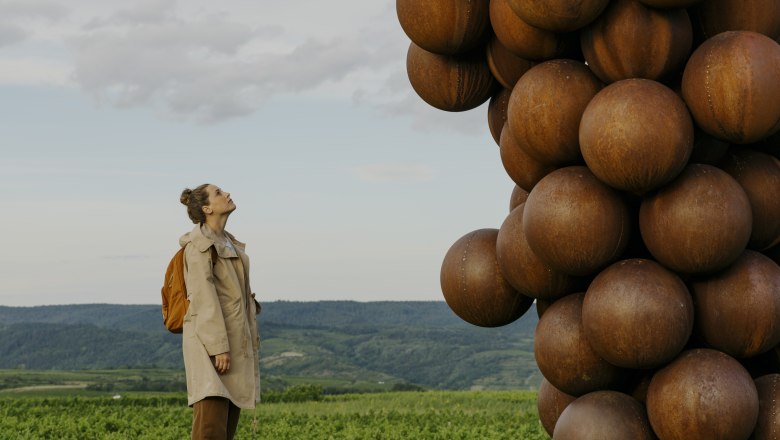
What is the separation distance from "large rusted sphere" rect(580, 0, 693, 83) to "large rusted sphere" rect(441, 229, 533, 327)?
2.75 ft

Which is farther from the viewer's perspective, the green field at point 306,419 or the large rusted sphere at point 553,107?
the green field at point 306,419

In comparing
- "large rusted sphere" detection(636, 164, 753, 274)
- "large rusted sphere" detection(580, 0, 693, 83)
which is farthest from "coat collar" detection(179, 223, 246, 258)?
"large rusted sphere" detection(636, 164, 753, 274)

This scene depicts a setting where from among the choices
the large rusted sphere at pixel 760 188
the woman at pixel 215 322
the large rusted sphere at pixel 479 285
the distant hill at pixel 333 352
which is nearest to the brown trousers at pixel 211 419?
the woman at pixel 215 322

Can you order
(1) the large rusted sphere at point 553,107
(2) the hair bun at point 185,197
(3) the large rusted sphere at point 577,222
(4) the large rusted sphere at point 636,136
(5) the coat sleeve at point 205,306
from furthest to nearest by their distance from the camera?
1. (2) the hair bun at point 185,197
2. (5) the coat sleeve at point 205,306
3. (1) the large rusted sphere at point 553,107
4. (3) the large rusted sphere at point 577,222
5. (4) the large rusted sphere at point 636,136

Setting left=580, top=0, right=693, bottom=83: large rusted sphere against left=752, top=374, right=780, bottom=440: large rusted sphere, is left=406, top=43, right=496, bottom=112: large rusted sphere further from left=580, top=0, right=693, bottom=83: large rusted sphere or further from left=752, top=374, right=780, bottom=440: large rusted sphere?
left=752, top=374, right=780, bottom=440: large rusted sphere

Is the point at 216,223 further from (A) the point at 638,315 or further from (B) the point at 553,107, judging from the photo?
(A) the point at 638,315

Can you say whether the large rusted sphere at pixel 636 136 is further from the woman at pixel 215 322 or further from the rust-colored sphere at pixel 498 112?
the woman at pixel 215 322

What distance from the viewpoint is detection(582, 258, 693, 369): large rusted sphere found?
11.0 feet

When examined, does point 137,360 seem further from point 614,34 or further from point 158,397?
point 614,34

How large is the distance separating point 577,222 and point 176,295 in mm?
2435

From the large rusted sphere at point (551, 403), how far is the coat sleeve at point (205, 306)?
168cm

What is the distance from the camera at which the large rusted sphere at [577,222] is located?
341 cm

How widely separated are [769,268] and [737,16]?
0.89m

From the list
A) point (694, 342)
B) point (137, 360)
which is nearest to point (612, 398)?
point (694, 342)
